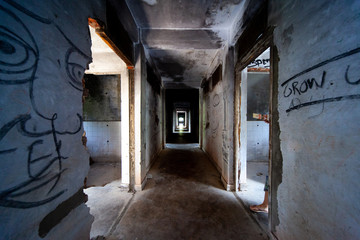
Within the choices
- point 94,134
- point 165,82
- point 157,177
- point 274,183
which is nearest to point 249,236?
point 274,183

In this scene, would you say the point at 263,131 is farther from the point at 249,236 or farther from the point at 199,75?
the point at 249,236

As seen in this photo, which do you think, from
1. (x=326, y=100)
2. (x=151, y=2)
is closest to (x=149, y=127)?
(x=151, y=2)

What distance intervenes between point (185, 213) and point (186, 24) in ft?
11.7

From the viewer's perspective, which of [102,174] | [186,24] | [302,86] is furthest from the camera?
[102,174]

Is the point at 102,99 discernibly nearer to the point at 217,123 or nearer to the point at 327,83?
the point at 217,123

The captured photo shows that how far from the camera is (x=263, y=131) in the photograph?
462 centimetres

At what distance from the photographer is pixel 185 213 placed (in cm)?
207

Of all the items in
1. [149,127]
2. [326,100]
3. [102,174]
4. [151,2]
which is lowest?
[102,174]

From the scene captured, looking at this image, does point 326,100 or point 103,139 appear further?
point 103,139

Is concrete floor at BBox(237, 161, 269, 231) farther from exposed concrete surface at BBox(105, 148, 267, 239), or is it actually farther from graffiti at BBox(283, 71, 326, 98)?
graffiti at BBox(283, 71, 326, 98)

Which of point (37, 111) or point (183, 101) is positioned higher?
point (183, 101)

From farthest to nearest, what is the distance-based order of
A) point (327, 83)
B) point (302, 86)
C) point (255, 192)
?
point (255, 192), point (302, 86), point (327, 83)

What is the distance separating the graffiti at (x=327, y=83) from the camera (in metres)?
0.85

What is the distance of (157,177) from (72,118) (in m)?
2.75
